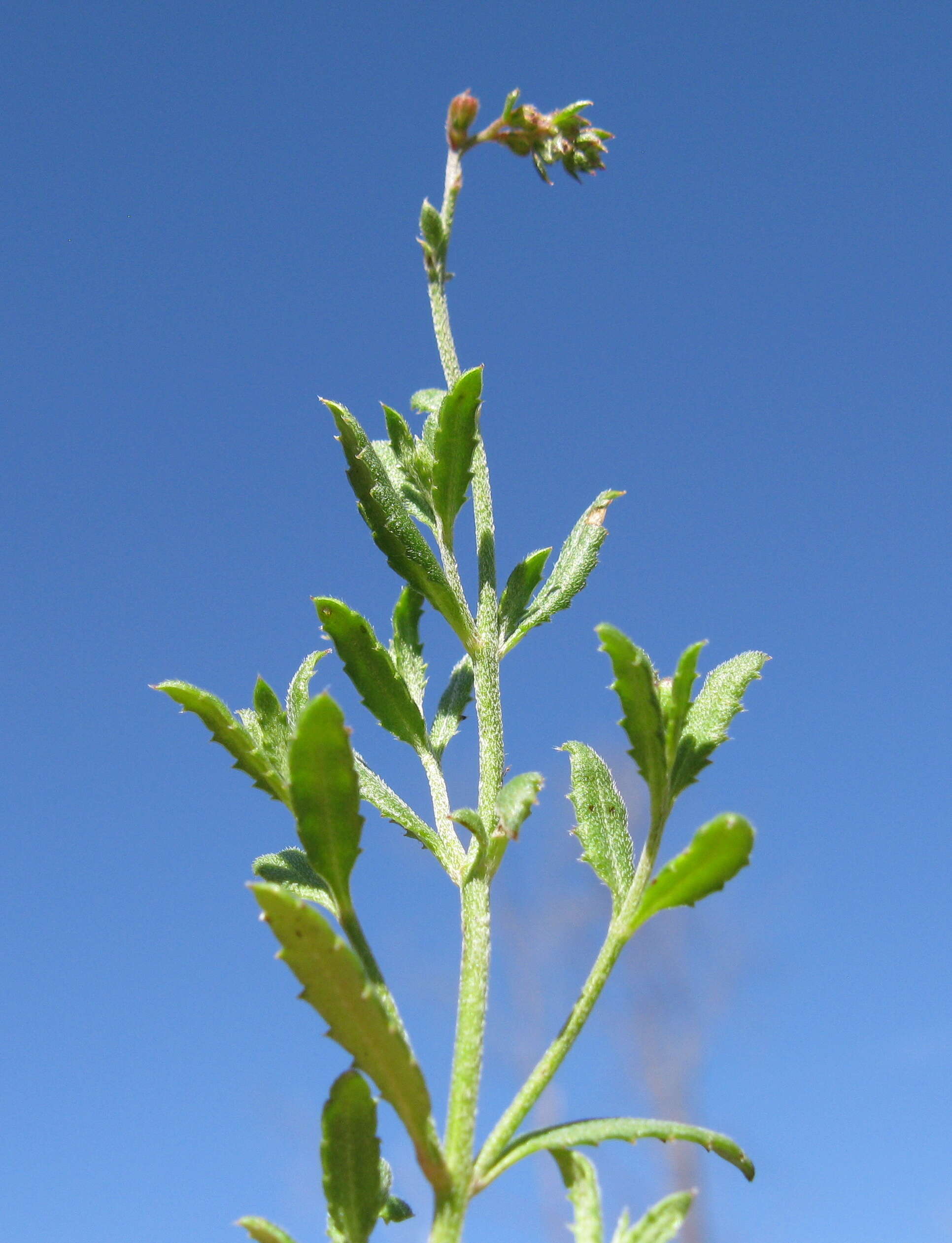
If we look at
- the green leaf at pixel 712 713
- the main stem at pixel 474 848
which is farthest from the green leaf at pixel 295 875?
the green leaf at pixel 712 713

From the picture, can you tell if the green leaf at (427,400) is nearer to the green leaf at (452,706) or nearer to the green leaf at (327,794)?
the green leaf at (452,706)

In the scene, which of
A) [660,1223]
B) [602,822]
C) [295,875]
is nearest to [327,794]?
[295,875]

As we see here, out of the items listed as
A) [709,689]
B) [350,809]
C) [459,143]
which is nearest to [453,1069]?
[350,809]

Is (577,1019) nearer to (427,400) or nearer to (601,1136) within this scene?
(601,1136)

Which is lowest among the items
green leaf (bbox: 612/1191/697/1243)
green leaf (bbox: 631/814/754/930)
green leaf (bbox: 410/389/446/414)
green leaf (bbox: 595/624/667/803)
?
green leaf (bbox: 612/1191/697/1243)

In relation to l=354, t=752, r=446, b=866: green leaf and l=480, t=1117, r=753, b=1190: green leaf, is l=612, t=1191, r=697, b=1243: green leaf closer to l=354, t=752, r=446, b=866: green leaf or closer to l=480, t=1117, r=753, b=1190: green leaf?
l=480, t=1117, r=753, b=1190: green leaf

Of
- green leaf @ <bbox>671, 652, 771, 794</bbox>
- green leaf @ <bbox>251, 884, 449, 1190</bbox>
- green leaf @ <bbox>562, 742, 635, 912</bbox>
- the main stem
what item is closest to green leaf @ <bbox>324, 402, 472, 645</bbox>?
the main stem
